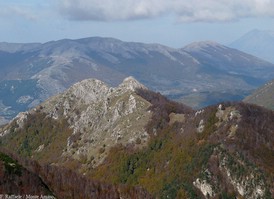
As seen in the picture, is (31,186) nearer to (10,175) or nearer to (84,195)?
(10,175)

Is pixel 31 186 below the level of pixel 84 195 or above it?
above

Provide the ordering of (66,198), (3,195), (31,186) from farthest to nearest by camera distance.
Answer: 1. (66,198)
2. (31,186)
3. (3,195)

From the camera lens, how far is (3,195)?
139 meters

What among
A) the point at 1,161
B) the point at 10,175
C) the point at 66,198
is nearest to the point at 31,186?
the point at 10,175

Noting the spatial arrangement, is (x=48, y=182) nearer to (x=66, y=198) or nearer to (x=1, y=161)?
(x=66, y=198)

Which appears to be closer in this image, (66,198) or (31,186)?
(31,186)

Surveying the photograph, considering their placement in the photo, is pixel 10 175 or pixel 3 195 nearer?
pixel 3 195

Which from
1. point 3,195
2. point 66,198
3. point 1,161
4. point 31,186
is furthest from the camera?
point 66,198

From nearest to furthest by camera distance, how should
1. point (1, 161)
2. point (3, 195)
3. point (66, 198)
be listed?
1. point (3, 195)
2. point (1, 161)
3. point (66, 198)

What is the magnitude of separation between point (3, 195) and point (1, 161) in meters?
34.9

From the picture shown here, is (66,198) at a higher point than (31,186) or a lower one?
lower

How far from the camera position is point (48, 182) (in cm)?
19562

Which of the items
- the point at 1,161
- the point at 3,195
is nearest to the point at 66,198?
the point at 1,161

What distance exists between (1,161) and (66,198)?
101 ft
